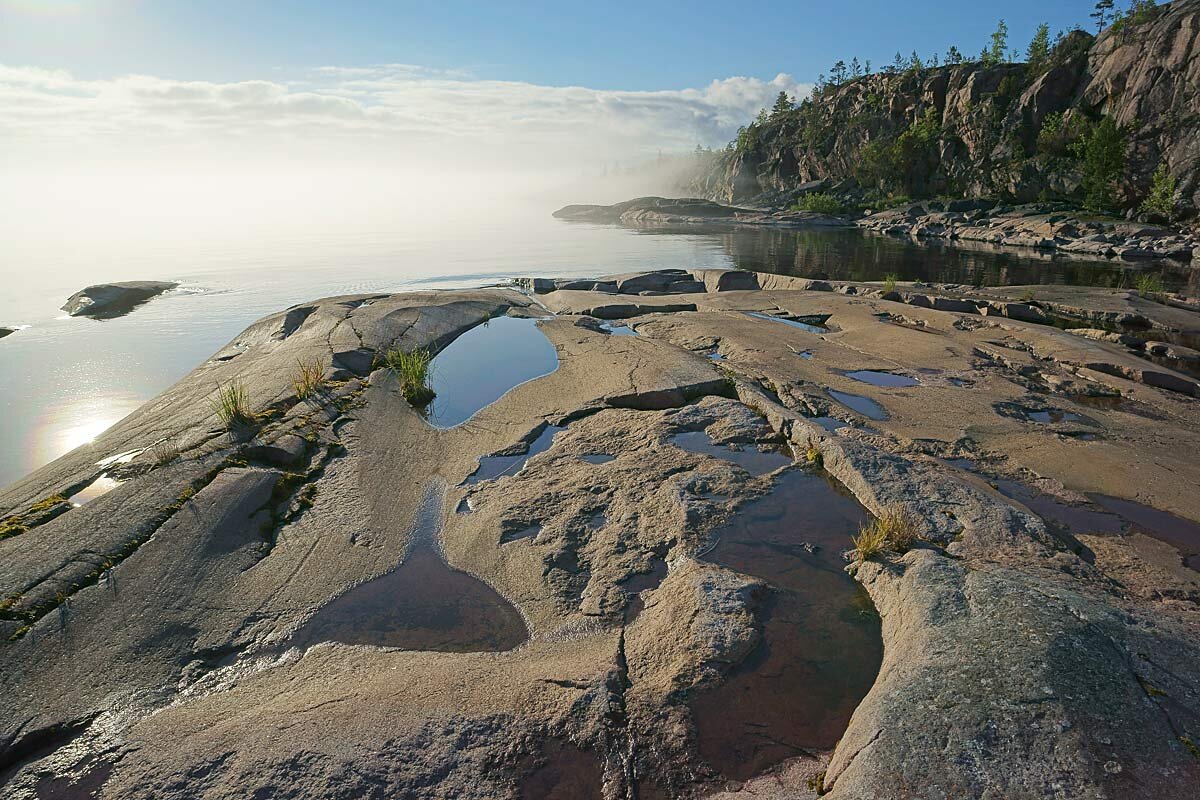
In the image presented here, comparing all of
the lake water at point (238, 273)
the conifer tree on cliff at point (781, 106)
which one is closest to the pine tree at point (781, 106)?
the conifer tree on cliff at point (781, 106)

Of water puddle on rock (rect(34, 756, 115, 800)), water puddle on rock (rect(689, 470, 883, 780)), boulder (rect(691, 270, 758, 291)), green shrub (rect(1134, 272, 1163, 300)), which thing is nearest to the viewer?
water puddle on rock (rect(34, 756, 115, 800))

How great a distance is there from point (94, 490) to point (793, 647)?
25.4 ft

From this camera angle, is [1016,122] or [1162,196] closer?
[1162,196]

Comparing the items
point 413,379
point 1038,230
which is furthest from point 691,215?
point 413,379

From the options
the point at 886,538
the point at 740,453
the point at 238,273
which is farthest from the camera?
the point at 238,273

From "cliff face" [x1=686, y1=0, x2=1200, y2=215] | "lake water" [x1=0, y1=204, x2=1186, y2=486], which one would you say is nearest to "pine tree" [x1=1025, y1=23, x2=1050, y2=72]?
"cliff face" [x1=686, y1=0, x2=1200, y2=215]

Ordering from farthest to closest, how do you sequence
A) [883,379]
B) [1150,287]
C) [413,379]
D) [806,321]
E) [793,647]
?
[1150,287] < [806,321] < [883,379] < [413,379] < [793,647]

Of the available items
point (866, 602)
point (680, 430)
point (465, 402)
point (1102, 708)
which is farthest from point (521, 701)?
point (465, 402)

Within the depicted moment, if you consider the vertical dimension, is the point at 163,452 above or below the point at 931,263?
above

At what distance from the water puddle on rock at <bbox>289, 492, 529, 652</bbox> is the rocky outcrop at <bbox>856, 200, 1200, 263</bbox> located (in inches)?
1667

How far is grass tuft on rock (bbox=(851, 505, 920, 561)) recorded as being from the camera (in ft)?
19.8

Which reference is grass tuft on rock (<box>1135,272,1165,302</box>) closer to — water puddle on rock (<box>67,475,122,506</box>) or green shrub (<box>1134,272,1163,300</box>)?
green shrub (<box>1134,272,1163,300</box>)

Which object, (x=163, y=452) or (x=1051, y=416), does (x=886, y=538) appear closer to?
A: (x=1051, y=416)

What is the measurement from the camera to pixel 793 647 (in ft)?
16.7
